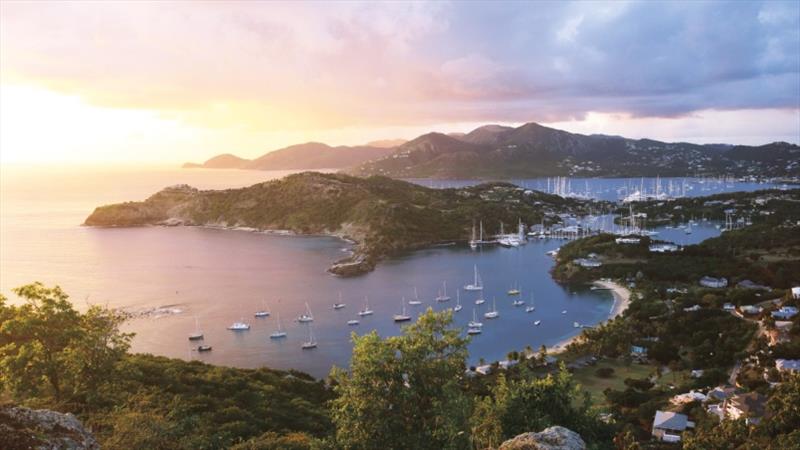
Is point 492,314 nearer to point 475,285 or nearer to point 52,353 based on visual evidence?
point 475,285

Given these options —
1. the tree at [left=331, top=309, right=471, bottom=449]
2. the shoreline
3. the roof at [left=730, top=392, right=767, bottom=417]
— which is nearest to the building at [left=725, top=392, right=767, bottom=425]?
the roof at [left=730, top=392, right=767, bottom=417]

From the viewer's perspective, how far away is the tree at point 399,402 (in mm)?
11570

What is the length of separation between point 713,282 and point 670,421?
4083 centimetres

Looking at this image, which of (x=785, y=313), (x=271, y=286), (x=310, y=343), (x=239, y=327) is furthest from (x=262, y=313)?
(x=785, y=313)

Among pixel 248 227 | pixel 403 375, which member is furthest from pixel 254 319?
pixel 248 227

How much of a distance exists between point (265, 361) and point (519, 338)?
2446 centimetres

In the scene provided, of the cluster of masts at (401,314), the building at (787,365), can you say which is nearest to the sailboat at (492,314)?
the cluster of masts at (401,314)

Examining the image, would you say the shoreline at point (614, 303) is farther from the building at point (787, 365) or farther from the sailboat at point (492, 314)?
the building at point (787, 365)

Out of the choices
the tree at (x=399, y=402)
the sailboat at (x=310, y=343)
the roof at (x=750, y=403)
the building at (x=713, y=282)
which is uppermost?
the tree at (x=399, y=402)

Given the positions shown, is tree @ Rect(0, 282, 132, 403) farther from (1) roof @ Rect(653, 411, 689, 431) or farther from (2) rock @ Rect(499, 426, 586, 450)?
(1) roof @ Rect(653, 411, 689, 431)

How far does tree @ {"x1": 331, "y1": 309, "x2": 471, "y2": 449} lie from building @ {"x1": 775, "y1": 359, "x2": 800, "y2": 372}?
29.8 meters

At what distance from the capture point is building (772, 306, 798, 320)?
141ft

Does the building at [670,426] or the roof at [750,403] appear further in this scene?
the building at [670,426]

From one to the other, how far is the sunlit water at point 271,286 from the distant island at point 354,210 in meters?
7.91
